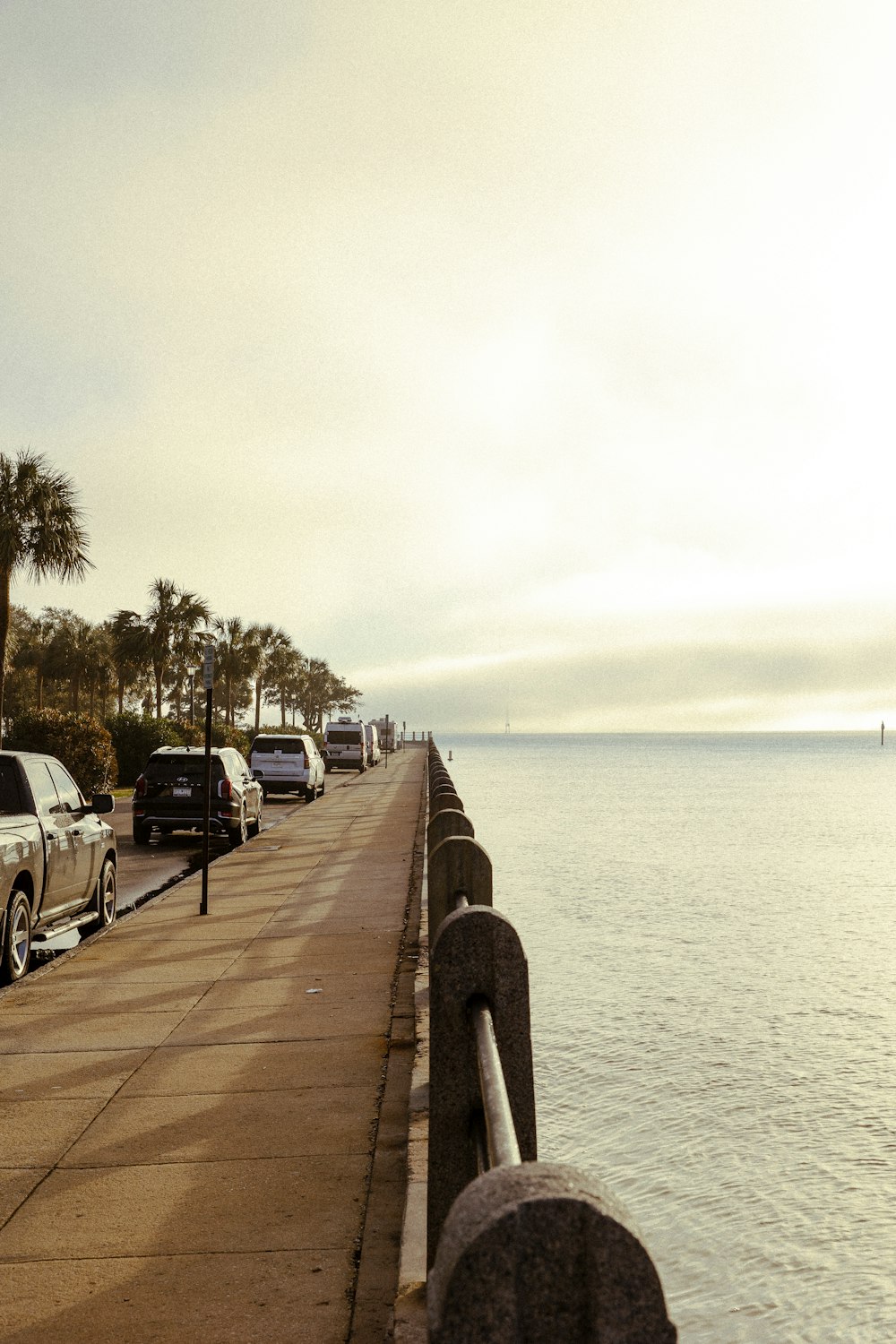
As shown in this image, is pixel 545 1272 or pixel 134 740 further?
pixel 134 740

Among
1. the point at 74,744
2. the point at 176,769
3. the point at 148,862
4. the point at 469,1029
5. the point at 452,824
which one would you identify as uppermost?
the point at 74,744

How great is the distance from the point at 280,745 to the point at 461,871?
2856 cm

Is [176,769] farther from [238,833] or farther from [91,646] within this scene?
[91,646]

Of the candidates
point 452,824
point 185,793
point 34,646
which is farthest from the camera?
point 34,646

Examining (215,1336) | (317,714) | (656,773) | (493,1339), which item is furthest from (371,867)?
(317,714)

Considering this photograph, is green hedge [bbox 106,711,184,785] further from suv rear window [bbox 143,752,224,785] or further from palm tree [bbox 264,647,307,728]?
palm tree [bbox 264,647,307,728]

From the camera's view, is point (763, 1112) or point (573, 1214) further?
point (763, 1112)

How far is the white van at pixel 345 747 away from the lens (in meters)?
57.9

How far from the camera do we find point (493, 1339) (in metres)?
1.53

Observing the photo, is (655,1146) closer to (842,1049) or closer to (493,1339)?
(842,1049)

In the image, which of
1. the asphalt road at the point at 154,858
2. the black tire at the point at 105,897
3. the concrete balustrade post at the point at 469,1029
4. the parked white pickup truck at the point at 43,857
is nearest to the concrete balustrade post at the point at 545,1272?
the concrete balustrade post at the point at 469,1029

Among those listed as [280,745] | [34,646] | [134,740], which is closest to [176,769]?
[280,745]

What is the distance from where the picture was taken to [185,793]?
21.2 metres

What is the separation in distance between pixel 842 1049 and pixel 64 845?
952cm
